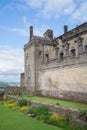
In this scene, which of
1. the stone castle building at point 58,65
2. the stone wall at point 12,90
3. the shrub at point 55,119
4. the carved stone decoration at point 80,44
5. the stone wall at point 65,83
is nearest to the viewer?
the shrub at point 55,119

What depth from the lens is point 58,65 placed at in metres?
31.1

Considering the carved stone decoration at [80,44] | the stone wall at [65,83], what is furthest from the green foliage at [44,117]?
the carved stone decoration at [80,44]

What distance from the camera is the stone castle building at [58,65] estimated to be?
26.5 metres

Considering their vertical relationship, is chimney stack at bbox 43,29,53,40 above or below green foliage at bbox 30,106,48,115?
above

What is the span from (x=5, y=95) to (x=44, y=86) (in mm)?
7647

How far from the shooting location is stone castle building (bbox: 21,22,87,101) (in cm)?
2647

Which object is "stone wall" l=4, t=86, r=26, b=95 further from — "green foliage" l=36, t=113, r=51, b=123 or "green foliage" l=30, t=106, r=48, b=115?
"green foliage" l=36, t=113, r=51, b=123

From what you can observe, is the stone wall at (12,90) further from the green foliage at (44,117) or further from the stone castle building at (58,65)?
the green foliage at (44,117)

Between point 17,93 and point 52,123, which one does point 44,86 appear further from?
point 52,123

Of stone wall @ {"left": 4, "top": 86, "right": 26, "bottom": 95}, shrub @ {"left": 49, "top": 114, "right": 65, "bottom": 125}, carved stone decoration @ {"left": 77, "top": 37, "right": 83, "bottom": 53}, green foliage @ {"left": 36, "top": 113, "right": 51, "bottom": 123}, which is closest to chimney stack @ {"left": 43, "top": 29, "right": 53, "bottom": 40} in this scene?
stone wall @ {"left": 4, "top": 86, "right": 26, "bottom": 95}

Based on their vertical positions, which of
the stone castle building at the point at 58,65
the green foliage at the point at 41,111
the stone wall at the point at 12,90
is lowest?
the green foliage at the point at 41,111

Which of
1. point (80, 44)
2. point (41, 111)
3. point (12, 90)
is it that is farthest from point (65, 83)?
point (12, 90)

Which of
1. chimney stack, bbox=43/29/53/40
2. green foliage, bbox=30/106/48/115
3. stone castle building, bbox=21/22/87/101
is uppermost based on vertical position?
chimney stack, bbox=43/29/53/40

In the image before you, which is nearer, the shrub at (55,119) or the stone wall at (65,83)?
the shrub at (55,119)
